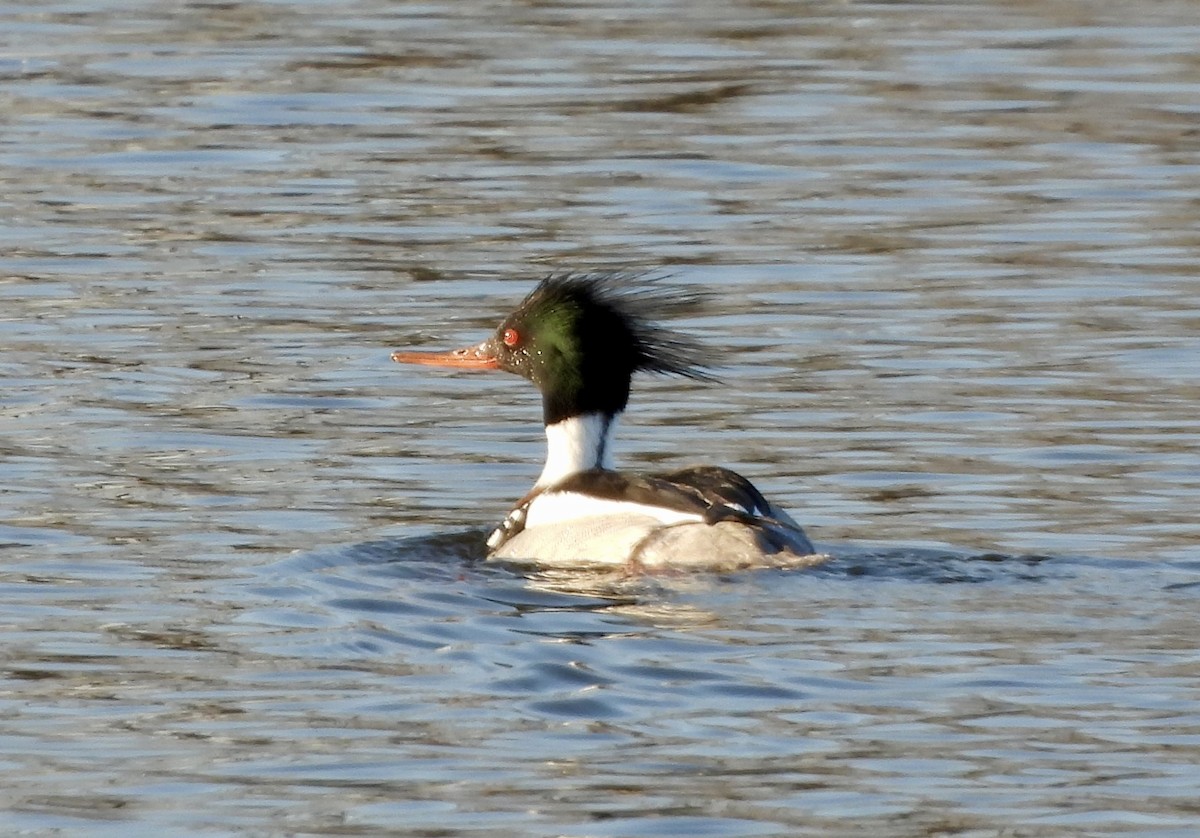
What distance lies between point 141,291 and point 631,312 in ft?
15.5

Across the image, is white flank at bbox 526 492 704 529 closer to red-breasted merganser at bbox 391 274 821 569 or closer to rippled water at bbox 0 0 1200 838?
red-breasted merganser at bbox 391 274 821 569

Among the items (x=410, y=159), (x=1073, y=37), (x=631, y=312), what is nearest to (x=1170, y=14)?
(x=1073, y=37)

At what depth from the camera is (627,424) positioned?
41.2 ft

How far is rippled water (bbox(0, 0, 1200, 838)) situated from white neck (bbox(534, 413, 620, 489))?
0.40m

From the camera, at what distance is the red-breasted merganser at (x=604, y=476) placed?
9.53m

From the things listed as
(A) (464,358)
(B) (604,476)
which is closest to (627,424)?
(A) (464,358)

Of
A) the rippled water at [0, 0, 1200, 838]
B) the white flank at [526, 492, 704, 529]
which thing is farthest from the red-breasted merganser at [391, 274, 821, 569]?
the rippled water at [0, 0, 1200, 838]

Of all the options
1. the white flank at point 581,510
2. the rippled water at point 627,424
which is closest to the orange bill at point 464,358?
the rippled water at point 627,424

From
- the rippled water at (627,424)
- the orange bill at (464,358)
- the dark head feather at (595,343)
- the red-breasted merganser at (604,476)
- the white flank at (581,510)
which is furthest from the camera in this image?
the orange bill at (464,358)

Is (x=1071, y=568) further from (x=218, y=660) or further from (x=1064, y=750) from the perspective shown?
(x=218, y=660)

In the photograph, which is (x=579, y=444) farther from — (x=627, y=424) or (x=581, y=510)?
(x=627, y=424)

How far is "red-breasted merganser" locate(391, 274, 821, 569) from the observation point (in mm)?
9531

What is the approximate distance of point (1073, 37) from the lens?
21.5 meters

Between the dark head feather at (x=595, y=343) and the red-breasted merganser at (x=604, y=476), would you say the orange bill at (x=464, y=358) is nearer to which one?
the red-breasted merganser at (x=604, y=476)
